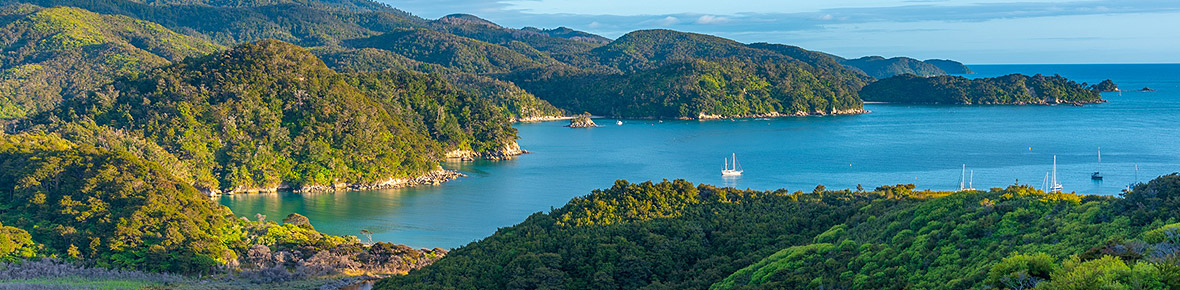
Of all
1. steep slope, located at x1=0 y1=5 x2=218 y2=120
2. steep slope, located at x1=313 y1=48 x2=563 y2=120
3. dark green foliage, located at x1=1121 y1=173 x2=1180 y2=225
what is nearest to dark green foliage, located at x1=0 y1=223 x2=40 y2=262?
dark green foliage, located at x1=1121 y1=173 x2=1180 y2=225

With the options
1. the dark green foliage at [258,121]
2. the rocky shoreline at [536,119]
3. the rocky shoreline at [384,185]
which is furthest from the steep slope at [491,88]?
the dark green foliage at [258,121]

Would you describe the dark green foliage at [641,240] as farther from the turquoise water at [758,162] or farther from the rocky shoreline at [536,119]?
the rocky shoreline at [536,119]

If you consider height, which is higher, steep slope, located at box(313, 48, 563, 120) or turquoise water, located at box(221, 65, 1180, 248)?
steep slope, located at box(313, 48, 563, 120)

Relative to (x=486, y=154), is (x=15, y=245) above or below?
below

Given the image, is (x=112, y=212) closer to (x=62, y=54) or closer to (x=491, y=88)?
(x=62, y=54)

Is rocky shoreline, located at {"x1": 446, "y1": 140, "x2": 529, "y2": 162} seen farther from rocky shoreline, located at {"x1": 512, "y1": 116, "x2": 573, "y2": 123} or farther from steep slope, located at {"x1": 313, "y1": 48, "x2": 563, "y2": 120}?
rocky shoreline, located at {"x1": 512, "y1": 116, "x2": 573, "y2": 123}

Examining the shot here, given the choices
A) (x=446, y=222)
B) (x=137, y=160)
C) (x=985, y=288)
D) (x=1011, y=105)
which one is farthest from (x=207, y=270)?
(x=1011, y=105)

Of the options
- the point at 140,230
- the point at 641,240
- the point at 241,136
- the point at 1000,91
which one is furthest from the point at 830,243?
the point at 1000,91
